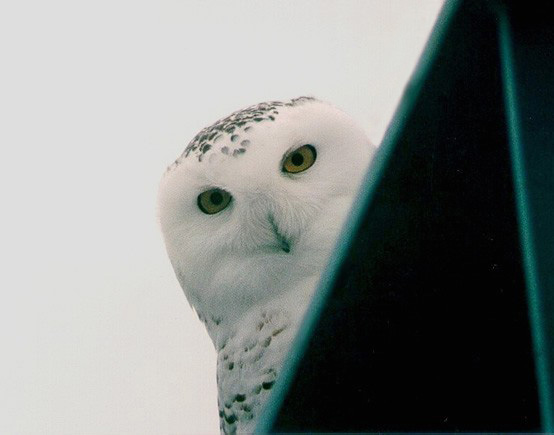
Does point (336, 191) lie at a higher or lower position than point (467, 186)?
lower

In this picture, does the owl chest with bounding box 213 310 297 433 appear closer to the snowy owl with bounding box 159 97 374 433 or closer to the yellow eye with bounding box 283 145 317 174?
the snowy owl with bounding box 159 97 374 433

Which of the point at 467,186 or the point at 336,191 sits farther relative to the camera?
the point at 336,191

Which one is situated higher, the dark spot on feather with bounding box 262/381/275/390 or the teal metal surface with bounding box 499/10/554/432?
the teal metal surface with bounding box 499/10/554/432

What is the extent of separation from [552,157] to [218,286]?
58cm

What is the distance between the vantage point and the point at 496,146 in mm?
269

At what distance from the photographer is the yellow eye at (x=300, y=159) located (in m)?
0.77

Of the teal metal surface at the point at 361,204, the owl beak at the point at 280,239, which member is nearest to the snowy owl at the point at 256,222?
the owl beak at the point at 280,239

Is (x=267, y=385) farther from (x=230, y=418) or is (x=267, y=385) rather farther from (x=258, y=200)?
(x=258, y=200)

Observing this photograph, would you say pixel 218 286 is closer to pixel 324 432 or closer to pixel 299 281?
pixel 299 281

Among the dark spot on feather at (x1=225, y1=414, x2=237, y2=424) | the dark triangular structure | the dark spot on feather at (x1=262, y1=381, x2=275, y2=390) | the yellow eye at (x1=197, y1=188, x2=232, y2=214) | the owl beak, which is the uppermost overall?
the dark triangular structure

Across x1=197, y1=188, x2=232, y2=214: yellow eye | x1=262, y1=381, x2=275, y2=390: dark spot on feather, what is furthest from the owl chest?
x1=197, y1=188, x2=232, y2=214: yellow eye

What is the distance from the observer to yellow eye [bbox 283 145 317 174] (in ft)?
2.52

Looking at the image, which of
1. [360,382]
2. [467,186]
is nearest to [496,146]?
[467,186]

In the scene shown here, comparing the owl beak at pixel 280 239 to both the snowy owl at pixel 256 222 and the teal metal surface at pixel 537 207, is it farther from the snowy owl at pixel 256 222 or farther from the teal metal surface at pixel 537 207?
the teal metal surface at pixel 537 207
